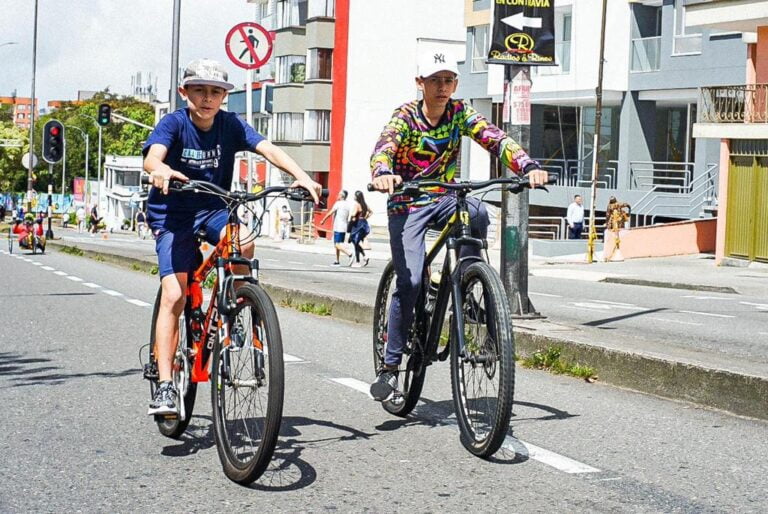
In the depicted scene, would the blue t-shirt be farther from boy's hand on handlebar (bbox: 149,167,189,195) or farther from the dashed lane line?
the dashed lane line

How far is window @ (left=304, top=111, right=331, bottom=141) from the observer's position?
225 feet

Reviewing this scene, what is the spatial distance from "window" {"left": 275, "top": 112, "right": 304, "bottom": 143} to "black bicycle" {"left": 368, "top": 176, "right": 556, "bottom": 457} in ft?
209

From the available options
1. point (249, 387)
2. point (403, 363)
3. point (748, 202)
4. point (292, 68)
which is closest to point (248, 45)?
point (403, 363)

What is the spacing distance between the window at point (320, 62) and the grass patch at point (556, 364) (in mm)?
60833

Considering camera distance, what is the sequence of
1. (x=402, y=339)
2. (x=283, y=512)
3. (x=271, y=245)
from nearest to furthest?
(x=283, y=512)
(x=402, y=339)
(x=271, y=245)

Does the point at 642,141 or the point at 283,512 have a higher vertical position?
the point at 642,141

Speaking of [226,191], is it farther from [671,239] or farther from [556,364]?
[671,239]

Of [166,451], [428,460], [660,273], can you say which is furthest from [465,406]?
[660,273]

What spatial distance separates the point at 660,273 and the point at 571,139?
85.0 ft

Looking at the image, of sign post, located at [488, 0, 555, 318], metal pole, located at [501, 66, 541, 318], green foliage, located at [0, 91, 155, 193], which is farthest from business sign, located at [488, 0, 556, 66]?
green foliage, located at [0, 91, 155, 193]

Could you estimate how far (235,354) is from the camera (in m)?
5.54

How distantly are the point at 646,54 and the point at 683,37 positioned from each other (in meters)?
2.22

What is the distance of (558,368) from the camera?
922 centimetres

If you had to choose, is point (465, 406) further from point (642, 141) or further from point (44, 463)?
point (642, 141)
